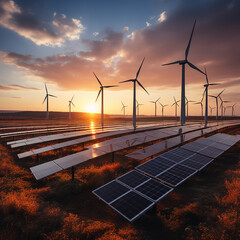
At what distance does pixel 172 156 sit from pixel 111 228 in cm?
831

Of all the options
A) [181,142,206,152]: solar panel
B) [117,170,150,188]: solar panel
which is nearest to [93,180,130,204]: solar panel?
[117,170,150,188]: solar panel

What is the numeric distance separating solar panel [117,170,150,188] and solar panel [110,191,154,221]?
908mm

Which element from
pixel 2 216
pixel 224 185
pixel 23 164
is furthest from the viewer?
pixel 23 164

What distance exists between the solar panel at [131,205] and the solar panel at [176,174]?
246cm

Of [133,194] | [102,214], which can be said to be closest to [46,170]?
[102,214]

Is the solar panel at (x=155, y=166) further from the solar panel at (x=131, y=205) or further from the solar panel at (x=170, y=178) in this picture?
the solar panel at (x=131, y=205)

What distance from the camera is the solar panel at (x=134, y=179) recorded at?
32.6 feet

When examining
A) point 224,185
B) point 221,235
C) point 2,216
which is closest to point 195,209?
point 221,235

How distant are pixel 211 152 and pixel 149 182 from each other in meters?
9.01

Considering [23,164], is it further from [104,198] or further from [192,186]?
[192,186]

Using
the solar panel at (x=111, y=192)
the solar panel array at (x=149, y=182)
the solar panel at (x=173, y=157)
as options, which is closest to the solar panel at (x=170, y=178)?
the solar panel array at (x=149, y=182)

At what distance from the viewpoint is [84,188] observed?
40.3 feet

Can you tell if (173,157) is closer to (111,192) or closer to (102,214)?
(111,192)

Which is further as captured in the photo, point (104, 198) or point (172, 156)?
point (172, 156)
